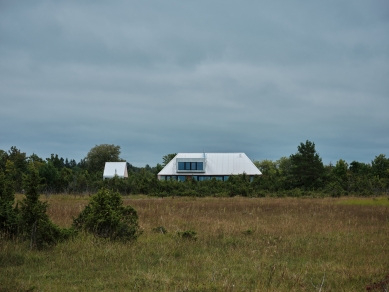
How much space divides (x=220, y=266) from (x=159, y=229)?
17.4 feet

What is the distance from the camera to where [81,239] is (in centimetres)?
1123

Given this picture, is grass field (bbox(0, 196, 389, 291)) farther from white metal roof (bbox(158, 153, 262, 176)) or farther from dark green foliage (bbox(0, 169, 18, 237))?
white metal roof (bbox(158, 153, 262, 176))

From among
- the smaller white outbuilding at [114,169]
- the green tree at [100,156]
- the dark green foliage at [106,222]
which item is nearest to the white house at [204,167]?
the smaller white outbuilding at [114,169]

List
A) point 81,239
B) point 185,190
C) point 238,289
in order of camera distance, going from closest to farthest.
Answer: point 238,289, point 81,239, point 185,190

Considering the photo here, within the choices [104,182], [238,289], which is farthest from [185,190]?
[238,289]

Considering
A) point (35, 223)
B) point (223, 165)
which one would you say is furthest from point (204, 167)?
point (35, 223)

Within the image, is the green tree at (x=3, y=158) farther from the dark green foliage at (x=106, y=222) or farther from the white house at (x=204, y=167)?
the dark green foliage at (x=106, y=222)

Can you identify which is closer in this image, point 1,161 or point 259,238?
point 259,238

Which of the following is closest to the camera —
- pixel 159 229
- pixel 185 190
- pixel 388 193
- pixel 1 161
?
pixel 159 229

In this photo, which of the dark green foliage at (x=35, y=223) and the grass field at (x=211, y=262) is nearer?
the grass field at (x=211, y=262)

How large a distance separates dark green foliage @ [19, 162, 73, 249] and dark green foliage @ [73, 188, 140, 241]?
0.80 metres

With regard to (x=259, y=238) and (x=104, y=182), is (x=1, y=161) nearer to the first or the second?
(x=104, y=182)

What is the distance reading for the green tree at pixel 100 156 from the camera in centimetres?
9306

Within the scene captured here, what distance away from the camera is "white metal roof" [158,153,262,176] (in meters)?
64.5
